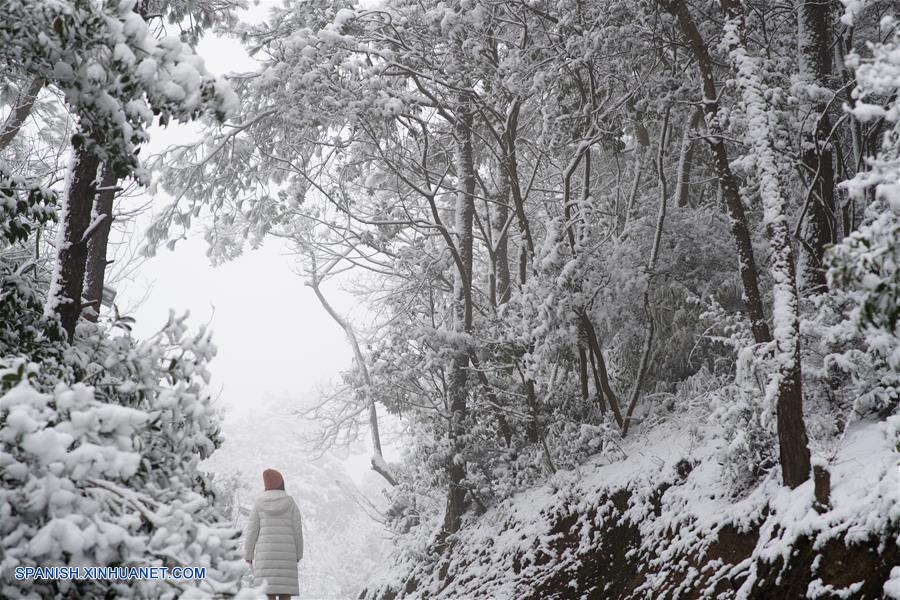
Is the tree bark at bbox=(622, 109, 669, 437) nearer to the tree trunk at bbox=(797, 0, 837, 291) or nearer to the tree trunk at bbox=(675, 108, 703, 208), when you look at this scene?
the tree trunk at bbox=(675, 108, 703, 208)

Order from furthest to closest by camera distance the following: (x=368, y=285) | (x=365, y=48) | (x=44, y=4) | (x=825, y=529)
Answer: (x=368, y=285) < (x=365, y=48) < (x=825, y=529) < (x=44, y=4)

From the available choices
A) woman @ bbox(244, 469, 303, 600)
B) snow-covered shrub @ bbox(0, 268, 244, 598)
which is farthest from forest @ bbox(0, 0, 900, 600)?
woman @ bbox(244, 469, 303, 600)

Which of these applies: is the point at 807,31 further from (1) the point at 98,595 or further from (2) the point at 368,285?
(2) the point at 368,285

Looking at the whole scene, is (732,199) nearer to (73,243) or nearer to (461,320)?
(461,320)

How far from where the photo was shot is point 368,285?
18.8 metres

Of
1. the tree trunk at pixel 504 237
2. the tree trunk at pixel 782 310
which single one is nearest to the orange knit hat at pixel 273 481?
the tree trunk at pixel 782 310

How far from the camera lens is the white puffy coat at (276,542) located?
23.1 feet

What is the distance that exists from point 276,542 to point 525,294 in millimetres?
3860

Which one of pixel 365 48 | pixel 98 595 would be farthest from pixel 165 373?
pixel 365 48

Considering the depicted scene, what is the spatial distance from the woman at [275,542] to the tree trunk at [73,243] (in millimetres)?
3257

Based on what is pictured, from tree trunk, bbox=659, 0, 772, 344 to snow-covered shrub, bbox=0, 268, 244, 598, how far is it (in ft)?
14.0

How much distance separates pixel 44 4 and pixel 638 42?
670cm

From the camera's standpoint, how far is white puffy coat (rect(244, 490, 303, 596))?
7055 millimetres

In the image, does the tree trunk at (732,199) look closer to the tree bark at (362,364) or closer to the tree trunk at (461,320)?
the tree trunk at (461,320)
